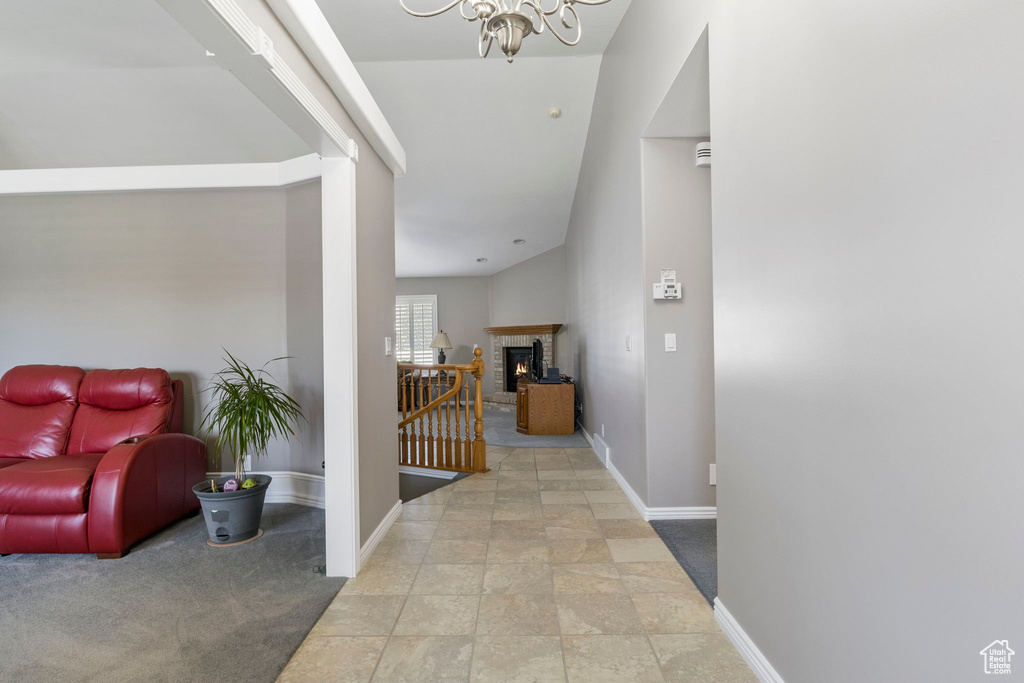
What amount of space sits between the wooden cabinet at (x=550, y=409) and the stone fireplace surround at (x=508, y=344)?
2098 mm

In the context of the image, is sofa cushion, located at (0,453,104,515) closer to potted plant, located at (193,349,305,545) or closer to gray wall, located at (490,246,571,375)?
potted plant, located at (193,349,305,545)

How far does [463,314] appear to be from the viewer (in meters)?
10.2

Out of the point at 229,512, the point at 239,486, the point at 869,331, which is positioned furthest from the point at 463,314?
the point at 869,331

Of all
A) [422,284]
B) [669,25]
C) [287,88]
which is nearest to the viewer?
[287,88]

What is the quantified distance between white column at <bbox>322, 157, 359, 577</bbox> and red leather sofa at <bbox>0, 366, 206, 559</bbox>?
49.8 inches

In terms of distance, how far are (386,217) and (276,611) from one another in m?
2.20

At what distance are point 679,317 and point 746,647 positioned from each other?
5.89 ft

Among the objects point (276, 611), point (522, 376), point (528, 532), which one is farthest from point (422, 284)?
point (276, 611)

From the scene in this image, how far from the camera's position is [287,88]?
1.86m

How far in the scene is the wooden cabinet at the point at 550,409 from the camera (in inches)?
251

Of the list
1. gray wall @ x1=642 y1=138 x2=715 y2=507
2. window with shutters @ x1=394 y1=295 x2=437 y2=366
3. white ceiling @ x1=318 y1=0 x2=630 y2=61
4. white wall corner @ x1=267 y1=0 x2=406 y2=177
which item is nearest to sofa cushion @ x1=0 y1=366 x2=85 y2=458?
white wall corner @ x1=267 y1=0 x2=406 y2=177

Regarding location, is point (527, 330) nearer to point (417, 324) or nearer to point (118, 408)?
point (417, 324)

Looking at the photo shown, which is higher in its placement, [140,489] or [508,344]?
[508,344]

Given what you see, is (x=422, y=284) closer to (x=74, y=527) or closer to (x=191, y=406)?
(x=191, y=406)
